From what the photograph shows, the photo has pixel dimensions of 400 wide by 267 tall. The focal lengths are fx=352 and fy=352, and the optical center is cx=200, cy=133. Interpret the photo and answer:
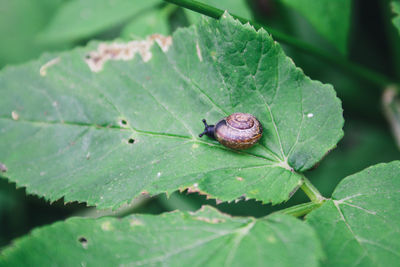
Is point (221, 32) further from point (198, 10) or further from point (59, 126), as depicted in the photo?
point (59, 126)

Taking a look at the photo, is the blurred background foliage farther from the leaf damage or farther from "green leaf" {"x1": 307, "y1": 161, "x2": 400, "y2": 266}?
"green leaf" {"x1": 307, "y1": 161, "x2": 400, "y2": 266}

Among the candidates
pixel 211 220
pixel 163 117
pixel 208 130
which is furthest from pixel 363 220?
pixel 163 117

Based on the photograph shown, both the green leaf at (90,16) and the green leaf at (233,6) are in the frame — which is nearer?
the green leaf at (233,6)

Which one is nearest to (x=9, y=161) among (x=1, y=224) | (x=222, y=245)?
(x=222, y=245)

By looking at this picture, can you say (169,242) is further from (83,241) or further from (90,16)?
(90,16)

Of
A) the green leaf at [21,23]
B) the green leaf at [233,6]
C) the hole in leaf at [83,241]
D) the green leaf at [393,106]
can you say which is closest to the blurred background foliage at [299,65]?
the green leaf at [21,23]

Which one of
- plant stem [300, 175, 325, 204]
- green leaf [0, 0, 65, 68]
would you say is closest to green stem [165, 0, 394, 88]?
plant stem [300, 175, 325, 204]

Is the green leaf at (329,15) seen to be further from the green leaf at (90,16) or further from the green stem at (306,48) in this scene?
the green leaf at (90,16)
